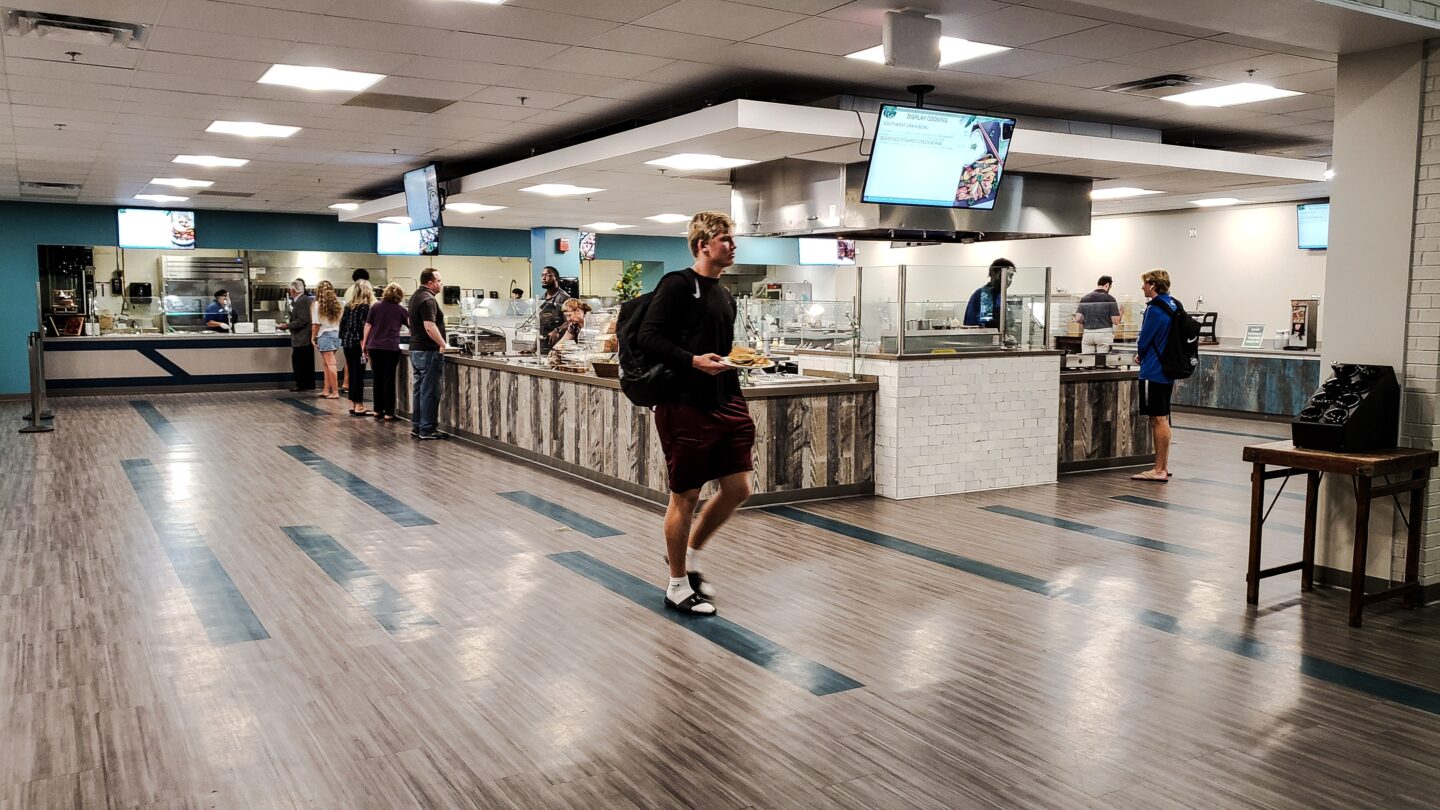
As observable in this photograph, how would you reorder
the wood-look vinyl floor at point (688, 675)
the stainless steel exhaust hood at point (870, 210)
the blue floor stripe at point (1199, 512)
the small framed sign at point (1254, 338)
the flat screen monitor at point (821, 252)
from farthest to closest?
the flat screen monitor at point (821, 252), the small framed sign at point (1254, 338), the stainless steel exhaust hood at point (870, 210), the blue floor stripe at point (1199, 512), the wood-look vinyl floor at point (688, 675)

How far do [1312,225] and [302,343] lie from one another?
1370 cm

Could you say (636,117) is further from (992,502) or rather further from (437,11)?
(992,502)

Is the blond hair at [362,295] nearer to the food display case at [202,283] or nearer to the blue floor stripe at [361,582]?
the food display case at [202,283]

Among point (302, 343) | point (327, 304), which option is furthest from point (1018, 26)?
point (302, 343)

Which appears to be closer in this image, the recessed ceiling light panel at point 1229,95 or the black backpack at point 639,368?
the black backpack at point 639,368

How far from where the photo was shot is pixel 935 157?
771 centimetres

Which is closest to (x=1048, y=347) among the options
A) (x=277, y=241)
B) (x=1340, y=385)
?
(x=1340, y=385)

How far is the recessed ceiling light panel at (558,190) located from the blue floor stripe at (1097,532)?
6629mm

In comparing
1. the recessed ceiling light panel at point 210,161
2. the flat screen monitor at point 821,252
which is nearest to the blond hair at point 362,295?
the recessed ceiling light panel at point 210,161

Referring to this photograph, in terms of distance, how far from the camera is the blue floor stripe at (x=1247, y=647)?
3680 mm

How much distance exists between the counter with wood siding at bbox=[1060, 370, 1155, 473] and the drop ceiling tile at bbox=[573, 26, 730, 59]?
3873mm

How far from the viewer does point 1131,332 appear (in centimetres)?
957

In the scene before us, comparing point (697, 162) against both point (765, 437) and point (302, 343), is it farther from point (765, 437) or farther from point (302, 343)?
point (302, 343)

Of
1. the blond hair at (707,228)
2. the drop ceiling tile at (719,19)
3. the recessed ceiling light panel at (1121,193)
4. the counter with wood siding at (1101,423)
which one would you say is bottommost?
the counter with wood siding at (1101,423)
